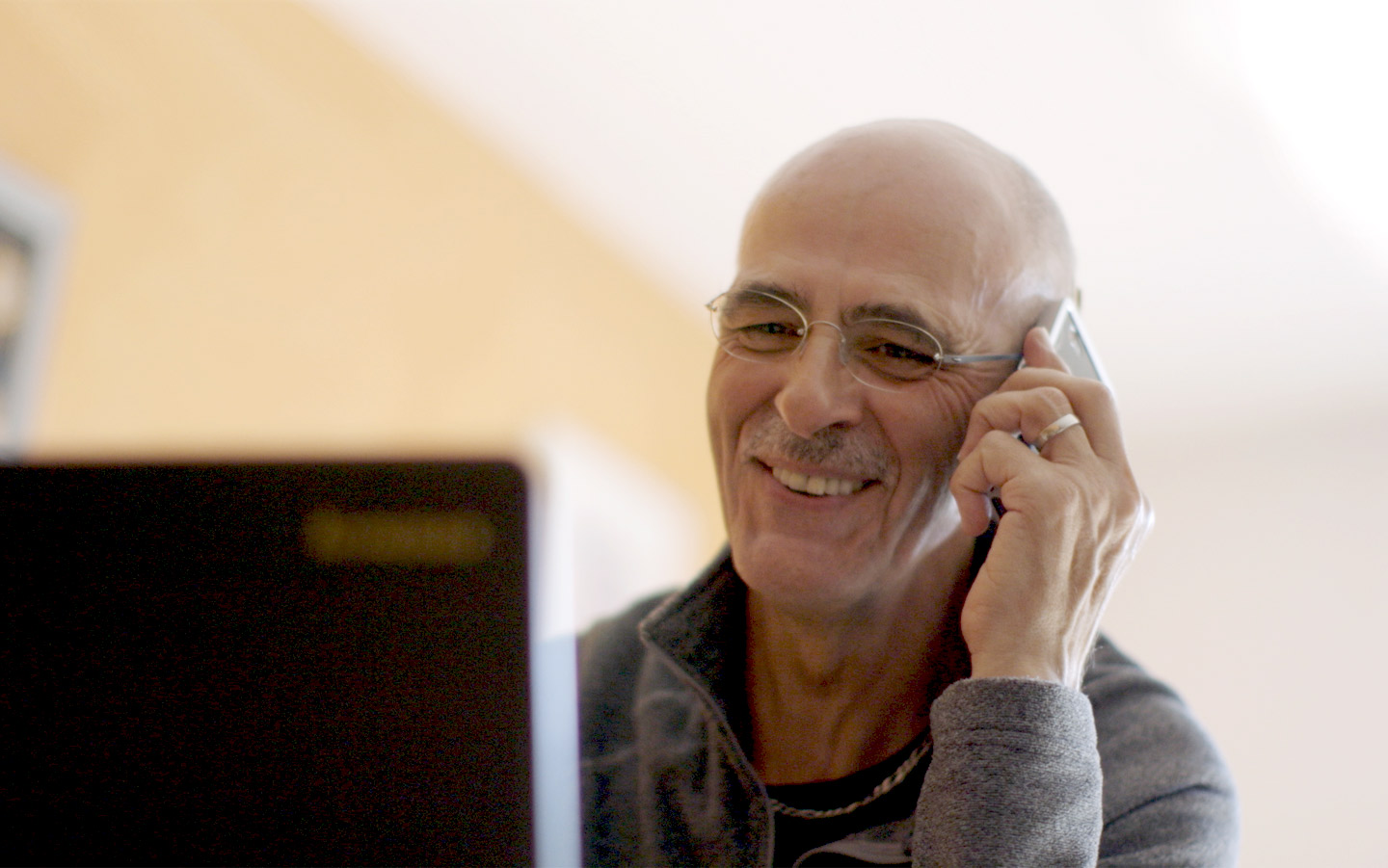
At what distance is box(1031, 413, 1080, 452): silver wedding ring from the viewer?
1.09m

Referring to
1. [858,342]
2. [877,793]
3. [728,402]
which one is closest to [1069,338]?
[858,342]

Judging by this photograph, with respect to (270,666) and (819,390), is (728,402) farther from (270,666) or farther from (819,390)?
(270,666)

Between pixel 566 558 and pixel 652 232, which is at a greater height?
pixel 652 232

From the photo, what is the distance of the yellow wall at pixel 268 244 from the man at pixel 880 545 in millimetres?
726

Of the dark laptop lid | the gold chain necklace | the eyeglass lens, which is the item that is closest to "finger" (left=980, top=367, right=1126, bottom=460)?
the eyeglass lens

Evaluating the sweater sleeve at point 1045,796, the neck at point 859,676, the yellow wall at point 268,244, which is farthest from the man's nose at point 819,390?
the yellow wall at point 268,244

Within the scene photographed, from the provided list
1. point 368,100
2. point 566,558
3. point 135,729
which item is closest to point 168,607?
point 135,729

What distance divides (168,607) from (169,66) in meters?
2.43

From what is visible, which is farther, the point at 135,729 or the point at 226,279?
the point at 226,279

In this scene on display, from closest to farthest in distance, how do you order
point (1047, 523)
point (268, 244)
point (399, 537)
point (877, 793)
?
1. point (399, 537)
2. point (1047, 523)
3. point (877, 793)
4. point (268, 244)

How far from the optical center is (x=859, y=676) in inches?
47.9

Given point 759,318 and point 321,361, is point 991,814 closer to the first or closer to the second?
point 759,318

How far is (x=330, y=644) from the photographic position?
0.37 meters

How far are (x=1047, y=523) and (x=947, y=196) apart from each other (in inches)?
16.6
